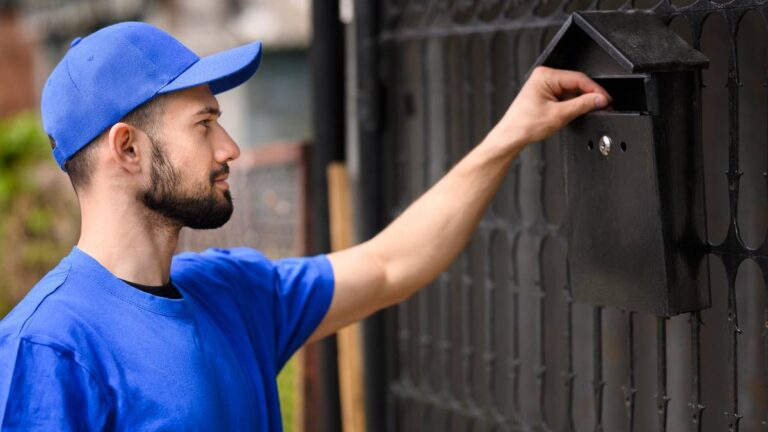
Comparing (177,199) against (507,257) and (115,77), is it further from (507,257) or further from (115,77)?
(507,257)

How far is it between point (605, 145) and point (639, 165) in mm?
114

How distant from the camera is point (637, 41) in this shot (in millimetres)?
2480

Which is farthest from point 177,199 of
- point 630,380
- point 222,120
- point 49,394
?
point 222,120

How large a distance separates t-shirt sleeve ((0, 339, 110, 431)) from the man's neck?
0.97 ft

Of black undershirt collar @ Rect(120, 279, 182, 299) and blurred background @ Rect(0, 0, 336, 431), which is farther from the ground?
blurred background @ Rect(0, 0, 336, 431)

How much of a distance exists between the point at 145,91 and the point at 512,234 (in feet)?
4.58

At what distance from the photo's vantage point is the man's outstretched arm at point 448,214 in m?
2.67

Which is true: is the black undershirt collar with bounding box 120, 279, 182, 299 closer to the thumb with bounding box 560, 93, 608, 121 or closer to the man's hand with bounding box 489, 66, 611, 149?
the man's hand with bounding box 489, 66, 611, 149

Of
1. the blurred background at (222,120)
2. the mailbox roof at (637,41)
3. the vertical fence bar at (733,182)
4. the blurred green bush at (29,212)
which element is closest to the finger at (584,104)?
the mailbox roof at (637,41)

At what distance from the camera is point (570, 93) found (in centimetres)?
271

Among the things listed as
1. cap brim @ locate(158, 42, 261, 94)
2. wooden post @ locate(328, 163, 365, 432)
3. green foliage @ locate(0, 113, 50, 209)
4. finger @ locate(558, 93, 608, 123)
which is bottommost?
wooden post @ locate(328, 163, 365, 432)

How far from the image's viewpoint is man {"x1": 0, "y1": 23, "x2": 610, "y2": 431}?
2.33 meters

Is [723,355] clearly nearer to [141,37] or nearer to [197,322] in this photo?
[197,322]

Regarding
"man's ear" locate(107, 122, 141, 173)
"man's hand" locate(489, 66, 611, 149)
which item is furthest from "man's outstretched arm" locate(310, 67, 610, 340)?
"man's ear" locate(107, 122, 141, 173)
